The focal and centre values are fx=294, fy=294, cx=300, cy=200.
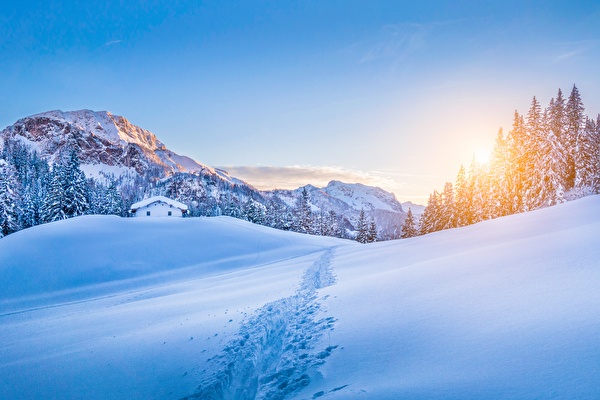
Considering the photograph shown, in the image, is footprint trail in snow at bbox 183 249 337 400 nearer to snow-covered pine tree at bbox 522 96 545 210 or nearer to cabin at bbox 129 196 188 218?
snow-covered pine tree at bbox 522 96 545 210

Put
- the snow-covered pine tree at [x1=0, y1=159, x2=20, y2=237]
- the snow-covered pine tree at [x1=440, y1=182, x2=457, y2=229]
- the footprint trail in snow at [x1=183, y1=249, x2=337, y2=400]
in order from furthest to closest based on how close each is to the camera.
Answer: the snow-covered pine tree at [x1=440, y1=182, x2=457, y2=229]
the snow-covered pine tree at [x1=0, y1=159, x2=20, y2=237]
the footprint trail in snow at [x1=183, y1=249, x2=337, y2=400]

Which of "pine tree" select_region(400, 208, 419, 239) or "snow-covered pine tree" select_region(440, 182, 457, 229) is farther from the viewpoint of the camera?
"pine tree" select_region(400, 208, 419, 239)

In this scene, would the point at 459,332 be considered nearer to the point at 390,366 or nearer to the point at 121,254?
the point at 390,366

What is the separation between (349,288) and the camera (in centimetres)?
821

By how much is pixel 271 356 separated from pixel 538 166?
141 ft

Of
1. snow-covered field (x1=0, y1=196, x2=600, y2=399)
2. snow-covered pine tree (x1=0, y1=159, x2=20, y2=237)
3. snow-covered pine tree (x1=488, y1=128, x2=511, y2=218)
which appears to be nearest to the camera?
snow-covered field (x1=0, y1=196, x2=600, y2=399)

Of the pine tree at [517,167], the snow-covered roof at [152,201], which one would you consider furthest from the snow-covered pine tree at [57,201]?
the pine tree at [517,167]

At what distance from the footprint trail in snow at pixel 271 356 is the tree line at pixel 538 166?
39897mm

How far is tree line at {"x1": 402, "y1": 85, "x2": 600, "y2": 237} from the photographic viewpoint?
114 feet

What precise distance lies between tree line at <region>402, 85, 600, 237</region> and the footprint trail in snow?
1571 inches

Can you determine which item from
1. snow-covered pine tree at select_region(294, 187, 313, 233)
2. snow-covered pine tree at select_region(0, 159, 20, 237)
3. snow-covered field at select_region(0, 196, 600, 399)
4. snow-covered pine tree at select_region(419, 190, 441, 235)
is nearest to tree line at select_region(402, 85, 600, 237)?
snow-covered pine tree at select_region(419, 190, 441, 235)

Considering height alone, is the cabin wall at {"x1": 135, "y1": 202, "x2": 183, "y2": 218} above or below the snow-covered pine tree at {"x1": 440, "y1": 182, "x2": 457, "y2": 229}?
above

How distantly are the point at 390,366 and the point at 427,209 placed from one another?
52.4 metres

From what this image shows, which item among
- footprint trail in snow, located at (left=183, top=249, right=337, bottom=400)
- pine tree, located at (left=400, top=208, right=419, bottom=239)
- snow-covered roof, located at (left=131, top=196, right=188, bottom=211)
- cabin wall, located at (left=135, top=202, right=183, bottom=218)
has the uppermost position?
snow-covered roof, located at (left=131, top=196, right=188, bottom=211)
